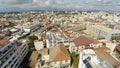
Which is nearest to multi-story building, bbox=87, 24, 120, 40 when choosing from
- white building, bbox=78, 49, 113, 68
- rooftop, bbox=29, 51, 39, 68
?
white building, bbox=78, 49, 113, 68

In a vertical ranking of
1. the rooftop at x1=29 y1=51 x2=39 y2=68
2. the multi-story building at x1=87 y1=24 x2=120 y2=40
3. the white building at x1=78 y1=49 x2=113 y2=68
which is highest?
the white building at x1=78 y1=49 x2=113 y2=68

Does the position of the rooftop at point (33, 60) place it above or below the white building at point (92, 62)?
below

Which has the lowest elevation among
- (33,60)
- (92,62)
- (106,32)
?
(33,60)

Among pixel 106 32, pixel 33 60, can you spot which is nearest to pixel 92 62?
pixel 33 60

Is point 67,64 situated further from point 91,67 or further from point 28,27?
point 28,27

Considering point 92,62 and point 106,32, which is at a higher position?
point 92,62

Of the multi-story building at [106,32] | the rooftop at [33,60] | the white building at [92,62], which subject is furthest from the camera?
the multi-story building at [106,32]

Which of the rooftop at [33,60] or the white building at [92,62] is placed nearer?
the white building at [92,62]

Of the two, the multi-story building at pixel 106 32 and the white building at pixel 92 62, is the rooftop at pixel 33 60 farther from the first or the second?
the multi-story building at pixel 106 32

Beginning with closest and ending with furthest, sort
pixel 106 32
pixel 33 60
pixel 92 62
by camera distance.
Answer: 1. pixel 92 62
2. pixel 33 60
3. pixel 106 32

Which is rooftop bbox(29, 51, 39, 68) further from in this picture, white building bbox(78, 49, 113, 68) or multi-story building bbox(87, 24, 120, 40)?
multi-story building bbox(87, 24, 120, 40)

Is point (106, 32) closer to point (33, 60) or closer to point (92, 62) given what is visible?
point (33, 60)

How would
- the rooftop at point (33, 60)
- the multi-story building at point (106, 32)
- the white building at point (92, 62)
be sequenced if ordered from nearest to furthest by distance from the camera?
the white building at point (92, 62)
the rooftop at point (33, 60)
the multi-story building at point (106, 32)

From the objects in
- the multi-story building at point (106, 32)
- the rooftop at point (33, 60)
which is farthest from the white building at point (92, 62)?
the multi-story building at point (106, 32)
